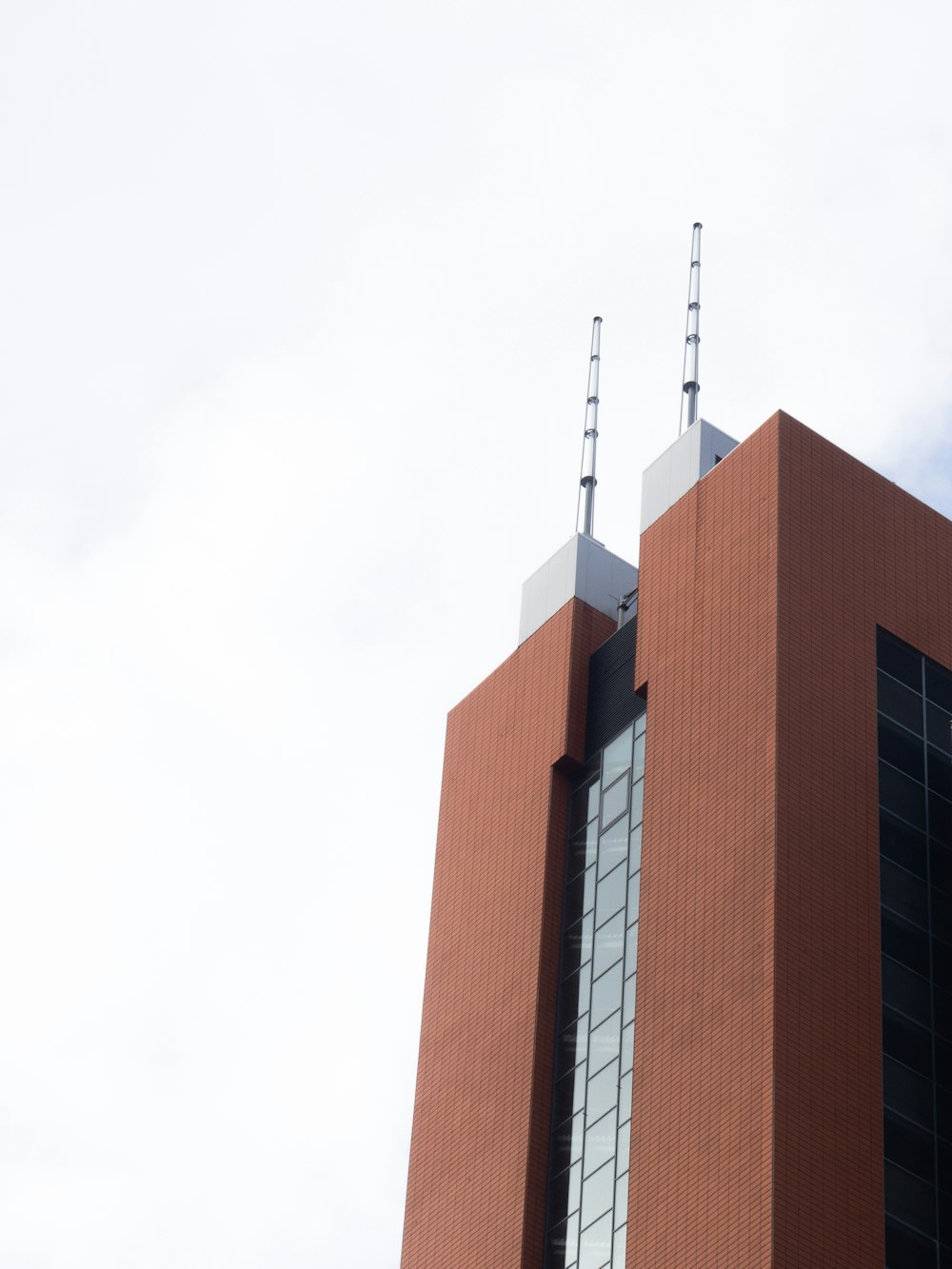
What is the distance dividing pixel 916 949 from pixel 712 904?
20.5 ft

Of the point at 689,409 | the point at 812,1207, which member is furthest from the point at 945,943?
the point at 689,409

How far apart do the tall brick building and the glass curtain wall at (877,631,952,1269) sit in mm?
88

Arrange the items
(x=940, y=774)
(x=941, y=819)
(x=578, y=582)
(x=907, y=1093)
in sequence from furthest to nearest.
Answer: (x=578, y=582)
(x=940, y=774)
(x=941, y=819)
(x=907, y=1093)

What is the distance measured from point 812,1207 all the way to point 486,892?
69.9ft

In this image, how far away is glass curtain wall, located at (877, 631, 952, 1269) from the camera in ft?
196

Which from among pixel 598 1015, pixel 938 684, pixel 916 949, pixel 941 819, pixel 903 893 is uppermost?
pixel 938 684

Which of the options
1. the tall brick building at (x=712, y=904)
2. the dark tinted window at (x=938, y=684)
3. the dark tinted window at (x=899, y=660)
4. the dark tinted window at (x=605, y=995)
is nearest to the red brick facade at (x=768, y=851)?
the tall brick building at (x=712, y=904)

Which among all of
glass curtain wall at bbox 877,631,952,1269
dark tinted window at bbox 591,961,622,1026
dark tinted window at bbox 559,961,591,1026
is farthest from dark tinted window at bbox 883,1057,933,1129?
dark tinted window at bbox 559,961,591,1026

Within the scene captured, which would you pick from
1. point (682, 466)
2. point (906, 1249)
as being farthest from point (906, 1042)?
point (682, 466)

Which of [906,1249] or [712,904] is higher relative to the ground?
[712,904]

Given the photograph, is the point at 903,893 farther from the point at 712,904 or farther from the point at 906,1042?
the point at 712,904

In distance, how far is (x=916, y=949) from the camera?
64312 millimetres

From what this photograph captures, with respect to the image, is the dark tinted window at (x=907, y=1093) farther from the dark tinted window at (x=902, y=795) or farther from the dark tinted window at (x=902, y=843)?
the dark tinted window at (x=902, y=795)

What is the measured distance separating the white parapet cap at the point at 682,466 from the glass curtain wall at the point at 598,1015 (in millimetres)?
7789
